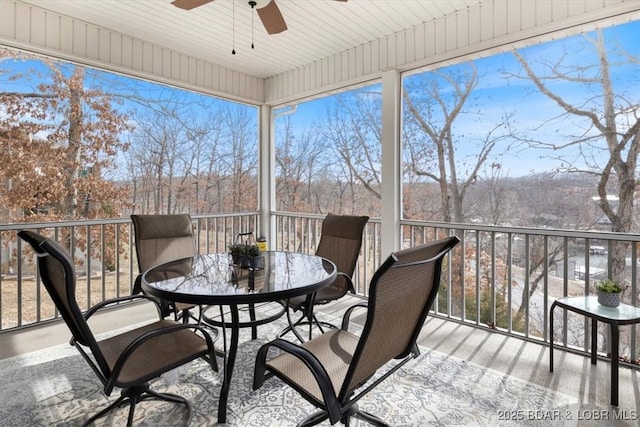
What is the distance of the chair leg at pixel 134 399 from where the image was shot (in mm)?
1735

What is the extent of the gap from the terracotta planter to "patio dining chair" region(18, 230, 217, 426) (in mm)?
2560

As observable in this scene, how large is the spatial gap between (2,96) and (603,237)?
5.69 m

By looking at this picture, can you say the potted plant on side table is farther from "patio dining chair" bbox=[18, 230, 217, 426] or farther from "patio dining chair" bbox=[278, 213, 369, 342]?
"patio dining chair" bbox=[18, 230, 217, 426]

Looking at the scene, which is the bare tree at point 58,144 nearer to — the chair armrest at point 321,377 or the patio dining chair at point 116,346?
the patio dining chair at point 116,346

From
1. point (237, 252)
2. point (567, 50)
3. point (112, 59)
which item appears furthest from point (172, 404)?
point (567, 50)

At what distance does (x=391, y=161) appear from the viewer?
12.4 feet

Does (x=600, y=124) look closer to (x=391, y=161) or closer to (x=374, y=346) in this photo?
(x=391, y=161)

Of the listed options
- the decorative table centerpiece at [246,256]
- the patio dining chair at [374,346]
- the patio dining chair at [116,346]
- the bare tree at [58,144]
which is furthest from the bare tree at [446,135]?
the bare tree at [58,144]

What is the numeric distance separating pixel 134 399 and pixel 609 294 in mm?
3003

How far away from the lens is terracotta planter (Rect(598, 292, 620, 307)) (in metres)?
2.27

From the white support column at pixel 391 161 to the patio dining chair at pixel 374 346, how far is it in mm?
2155

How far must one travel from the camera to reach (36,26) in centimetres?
317

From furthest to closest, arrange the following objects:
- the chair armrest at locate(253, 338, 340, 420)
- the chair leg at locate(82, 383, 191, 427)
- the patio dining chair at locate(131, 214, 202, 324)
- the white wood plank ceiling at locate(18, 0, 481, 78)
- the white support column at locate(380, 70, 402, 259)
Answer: the white support column at locate(380, 70, 402, 259) < the white wood plank ceiling at locate(18, 0, 481, 78) < the patio dining chair at locate(131, 214, 202, 324) < the chair leg at locate(82, 383, 191, 427) < the chair armrest at locate(253, 338, 340, 420)

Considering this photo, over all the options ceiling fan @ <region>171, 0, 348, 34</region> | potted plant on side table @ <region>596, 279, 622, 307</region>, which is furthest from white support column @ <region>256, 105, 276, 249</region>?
potted plant on side table @ <region>596, 279, 622, 307</region>
